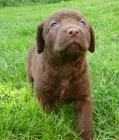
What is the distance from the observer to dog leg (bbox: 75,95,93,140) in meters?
3.00

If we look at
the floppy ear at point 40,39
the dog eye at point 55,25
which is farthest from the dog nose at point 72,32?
the floppy ear at point 40,39

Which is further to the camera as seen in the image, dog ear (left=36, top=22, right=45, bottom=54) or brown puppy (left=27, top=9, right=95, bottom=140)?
dog ear (left=36, top=22, right=45, bottom=54)

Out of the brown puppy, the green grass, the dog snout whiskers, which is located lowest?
the green grass

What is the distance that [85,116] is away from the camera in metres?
3.05

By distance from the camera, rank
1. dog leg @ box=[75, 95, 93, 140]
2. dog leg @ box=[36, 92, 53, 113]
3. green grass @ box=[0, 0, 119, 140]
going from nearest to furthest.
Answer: green grass @ box=[0, 0, 119, 140] → dog leg @ box=[75, 95, 93, 140] → dog leg @ box=[36, 92, 53, 113]

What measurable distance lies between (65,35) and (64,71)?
0.52 meters

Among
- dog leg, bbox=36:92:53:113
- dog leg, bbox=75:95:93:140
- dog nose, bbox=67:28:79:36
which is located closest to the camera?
dog nose, bbox=67:28:79:36

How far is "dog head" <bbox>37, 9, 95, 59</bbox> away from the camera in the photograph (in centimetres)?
276

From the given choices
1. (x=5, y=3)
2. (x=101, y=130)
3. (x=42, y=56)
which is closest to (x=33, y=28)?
(x=42, y=56)

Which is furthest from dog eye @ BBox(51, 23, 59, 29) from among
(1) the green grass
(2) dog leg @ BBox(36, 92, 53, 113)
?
(1) the green grass

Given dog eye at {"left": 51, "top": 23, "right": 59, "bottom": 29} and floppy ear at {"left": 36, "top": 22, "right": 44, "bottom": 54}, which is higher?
dog eye at {"left": 51, "top": 23, "right": 59, "bottom": 29}

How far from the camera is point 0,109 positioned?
129 inches

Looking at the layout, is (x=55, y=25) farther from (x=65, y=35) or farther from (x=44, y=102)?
(x=44, y=102)

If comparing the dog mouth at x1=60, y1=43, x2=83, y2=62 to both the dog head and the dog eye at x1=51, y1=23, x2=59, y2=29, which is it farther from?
the dog eye at x1=51, y1=23, x2=59, y2=29
